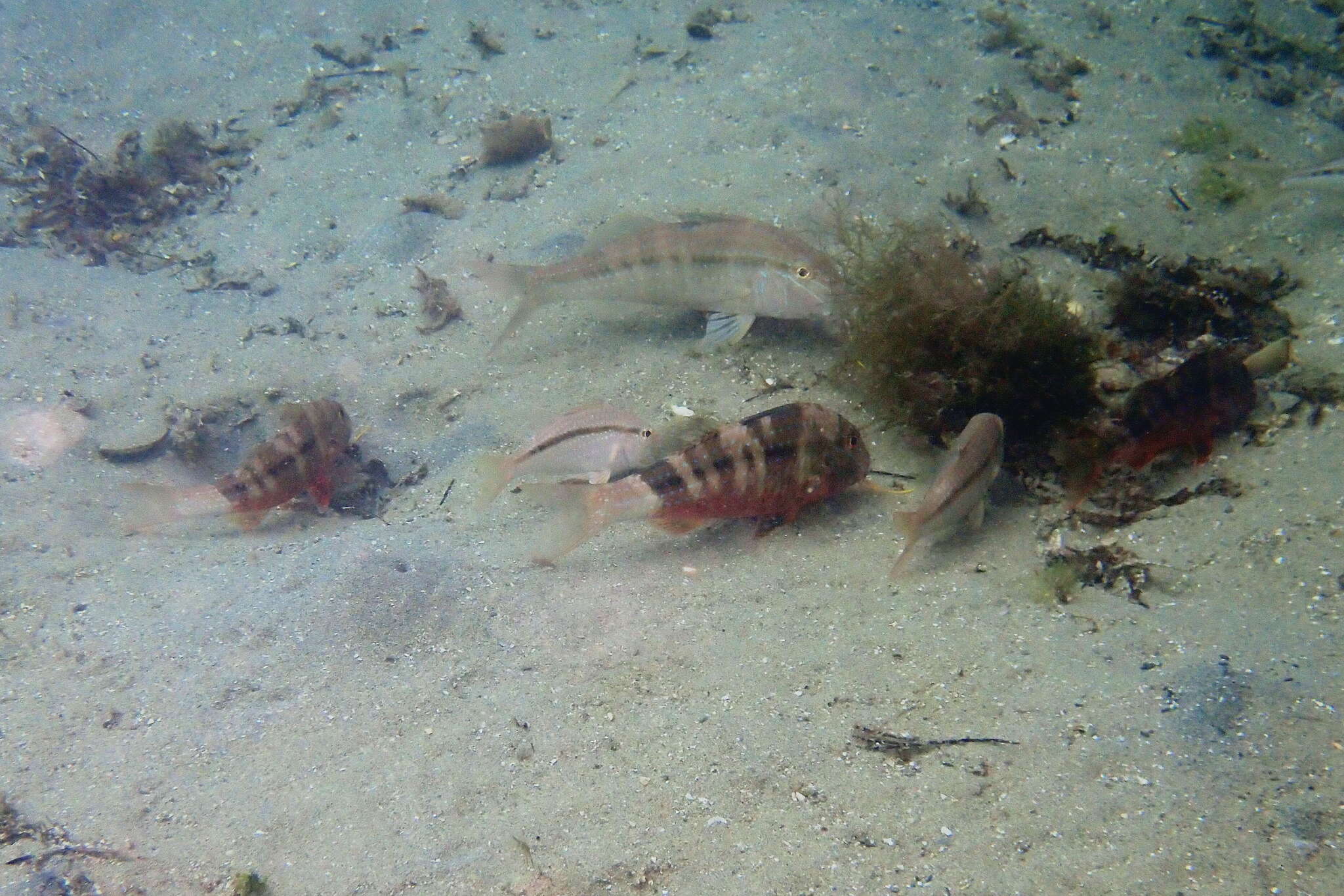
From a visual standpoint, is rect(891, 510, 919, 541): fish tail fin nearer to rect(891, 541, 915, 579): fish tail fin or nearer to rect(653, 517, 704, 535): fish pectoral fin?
rect(891, 541, 915, 579): fish tail fin

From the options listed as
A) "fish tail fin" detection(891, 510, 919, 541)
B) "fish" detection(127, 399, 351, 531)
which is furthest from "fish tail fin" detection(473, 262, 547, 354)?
"fish tail fin" detection(891, 510, 919, 541)

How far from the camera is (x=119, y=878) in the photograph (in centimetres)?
272

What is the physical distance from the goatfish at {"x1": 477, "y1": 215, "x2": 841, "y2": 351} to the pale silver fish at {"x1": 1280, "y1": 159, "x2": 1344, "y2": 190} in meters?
3.57

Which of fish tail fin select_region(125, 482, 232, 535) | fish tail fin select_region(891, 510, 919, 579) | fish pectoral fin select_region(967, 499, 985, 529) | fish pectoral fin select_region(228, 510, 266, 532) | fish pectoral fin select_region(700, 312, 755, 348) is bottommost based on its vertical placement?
fish pectoral fin select_region(228, 510, 266, 532)

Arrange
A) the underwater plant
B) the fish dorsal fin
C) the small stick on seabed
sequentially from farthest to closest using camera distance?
the fish dorsal fin < the underwater plant < the small stick on seabed

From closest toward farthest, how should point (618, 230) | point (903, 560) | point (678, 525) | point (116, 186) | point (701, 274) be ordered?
point (903, 560) → point (678, 525) → point (701, 274) → point (618, 230) → point (116, 186)

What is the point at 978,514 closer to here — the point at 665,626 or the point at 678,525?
the point at 678,525

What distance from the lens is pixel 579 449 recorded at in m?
4.74

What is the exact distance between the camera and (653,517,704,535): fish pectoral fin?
4.32m

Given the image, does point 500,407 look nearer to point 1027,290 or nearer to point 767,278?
point 767,278

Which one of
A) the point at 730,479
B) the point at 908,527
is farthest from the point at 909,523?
the point at 730,479

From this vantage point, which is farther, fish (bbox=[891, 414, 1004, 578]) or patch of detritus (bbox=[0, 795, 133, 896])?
fish (bbox=[891, 414, 1004, 578])

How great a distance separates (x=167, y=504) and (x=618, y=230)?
3948 mm

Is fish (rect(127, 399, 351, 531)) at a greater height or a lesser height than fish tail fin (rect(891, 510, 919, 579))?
lesser
